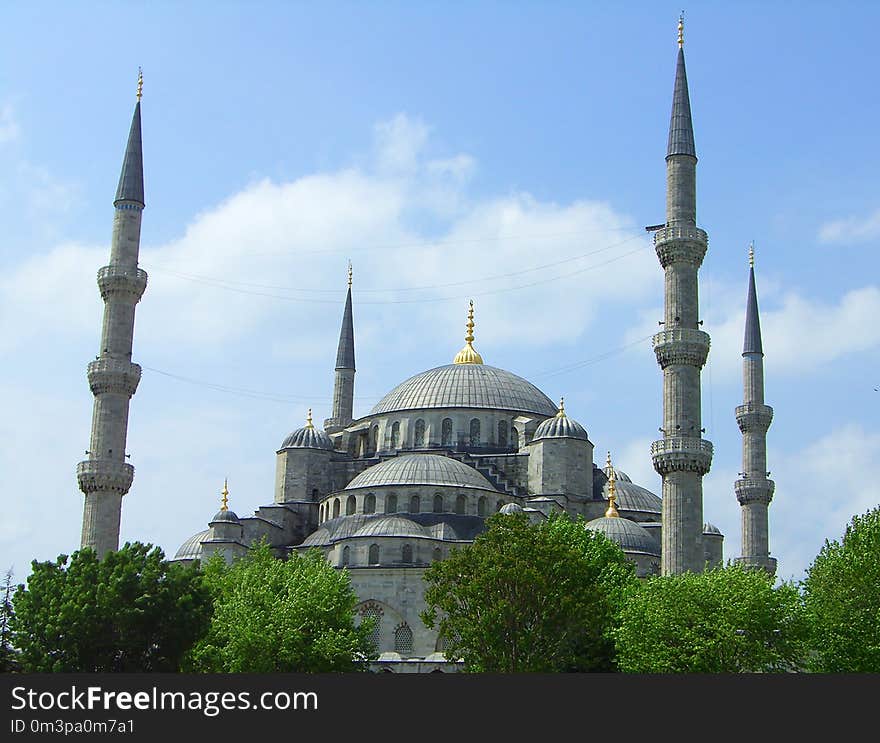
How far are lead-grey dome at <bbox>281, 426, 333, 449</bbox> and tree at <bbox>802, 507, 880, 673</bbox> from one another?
97.8 ft

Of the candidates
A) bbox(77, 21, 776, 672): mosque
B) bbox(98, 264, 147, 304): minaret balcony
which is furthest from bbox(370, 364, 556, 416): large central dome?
bbox(98, 264, 147, 304): minaret balcony

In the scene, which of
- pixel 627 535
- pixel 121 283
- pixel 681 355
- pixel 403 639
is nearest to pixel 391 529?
pixel 403 639

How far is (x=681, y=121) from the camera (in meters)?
45.5

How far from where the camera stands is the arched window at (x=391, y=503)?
55438 mm

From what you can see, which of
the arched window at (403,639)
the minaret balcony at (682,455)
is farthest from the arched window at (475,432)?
the minaret balcony at (682,455)

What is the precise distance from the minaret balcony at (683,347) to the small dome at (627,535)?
33.6 feet

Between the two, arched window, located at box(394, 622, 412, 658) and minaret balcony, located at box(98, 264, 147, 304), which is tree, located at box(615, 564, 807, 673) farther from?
minaret balcony, located at box(98, 264, 147, 304)

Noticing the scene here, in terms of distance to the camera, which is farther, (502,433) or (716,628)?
(502,433)

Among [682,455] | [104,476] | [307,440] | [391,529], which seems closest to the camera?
[682,455]

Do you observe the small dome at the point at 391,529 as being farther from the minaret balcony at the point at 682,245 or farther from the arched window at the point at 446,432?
the minaret balcony at the point at 682,245

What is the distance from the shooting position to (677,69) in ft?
151

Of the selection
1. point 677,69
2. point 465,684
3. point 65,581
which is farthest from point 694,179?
point 465,684

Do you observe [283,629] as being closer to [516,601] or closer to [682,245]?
[516,601]

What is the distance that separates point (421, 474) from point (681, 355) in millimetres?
15045
